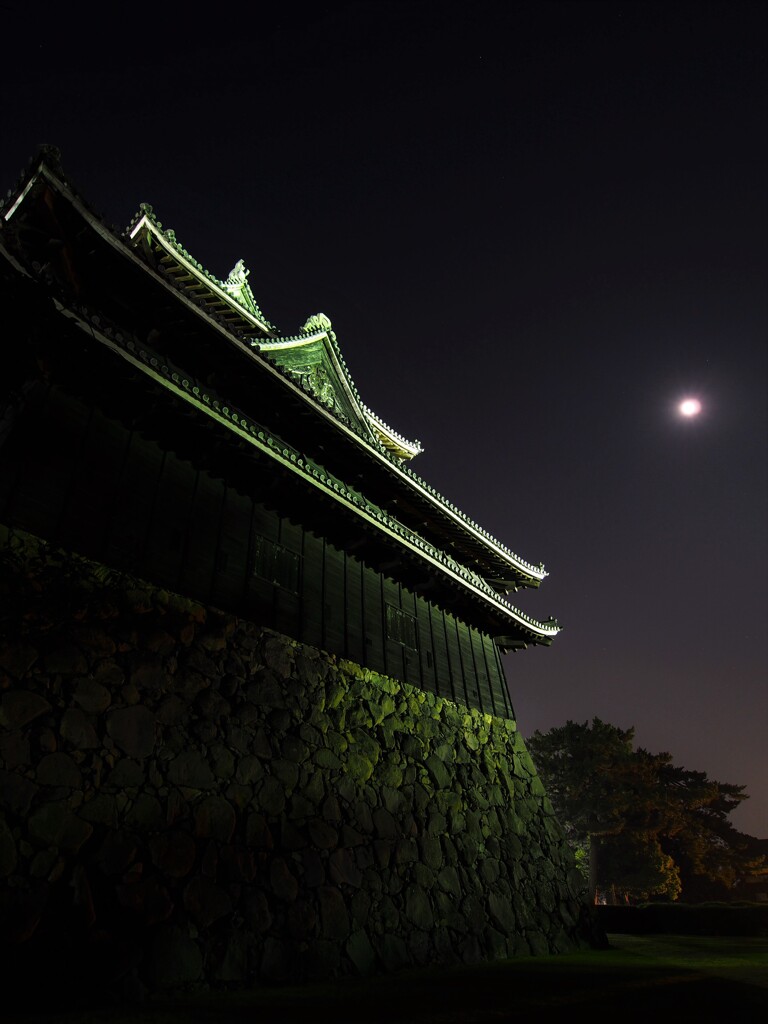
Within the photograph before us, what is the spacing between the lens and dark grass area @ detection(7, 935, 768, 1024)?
16.6 feet

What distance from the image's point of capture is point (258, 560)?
10250 mm

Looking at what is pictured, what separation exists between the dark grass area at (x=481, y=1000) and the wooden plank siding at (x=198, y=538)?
5010 mm

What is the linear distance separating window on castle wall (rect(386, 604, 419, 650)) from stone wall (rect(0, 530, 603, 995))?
4.58 feet

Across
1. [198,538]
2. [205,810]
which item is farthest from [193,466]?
[205,810]

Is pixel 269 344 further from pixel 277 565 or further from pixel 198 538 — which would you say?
pixel 198 538

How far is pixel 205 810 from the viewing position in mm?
7367

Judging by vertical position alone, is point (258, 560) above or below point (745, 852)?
above

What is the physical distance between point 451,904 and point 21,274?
11714mm

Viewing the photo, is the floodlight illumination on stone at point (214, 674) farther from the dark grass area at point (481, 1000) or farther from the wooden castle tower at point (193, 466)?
the dark grass area at point (481, 1000)

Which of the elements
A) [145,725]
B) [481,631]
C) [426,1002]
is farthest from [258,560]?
[481,631]

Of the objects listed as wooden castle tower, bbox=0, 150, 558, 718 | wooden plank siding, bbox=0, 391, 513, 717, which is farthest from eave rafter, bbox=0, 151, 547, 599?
wooden plank siding, bbox=0, 391, 513, 717

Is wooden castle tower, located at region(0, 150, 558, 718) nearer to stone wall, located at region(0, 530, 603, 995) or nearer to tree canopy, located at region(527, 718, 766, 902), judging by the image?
stone wall, located at region(0, 530, 603, 995)

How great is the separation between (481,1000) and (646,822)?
32752 mm

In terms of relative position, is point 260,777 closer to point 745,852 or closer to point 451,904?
point 451,904
